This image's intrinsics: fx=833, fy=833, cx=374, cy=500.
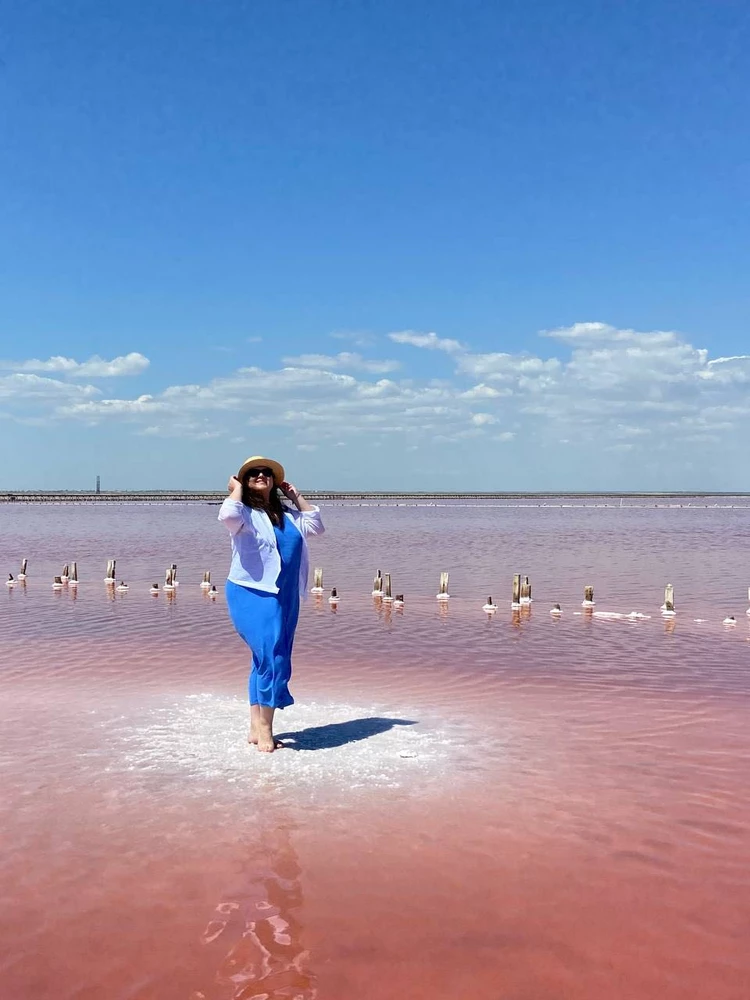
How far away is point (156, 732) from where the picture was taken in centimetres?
830

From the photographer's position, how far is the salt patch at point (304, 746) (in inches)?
274

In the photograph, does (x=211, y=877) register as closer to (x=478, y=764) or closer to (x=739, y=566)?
(x=478, y=764)

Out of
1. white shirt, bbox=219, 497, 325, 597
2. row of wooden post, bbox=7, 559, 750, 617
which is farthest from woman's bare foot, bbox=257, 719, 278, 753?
row of wooden post, bbox=7, 559, 750, 617

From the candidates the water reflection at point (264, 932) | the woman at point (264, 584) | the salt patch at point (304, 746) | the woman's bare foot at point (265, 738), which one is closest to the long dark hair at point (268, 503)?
the woman at point (264, 584)

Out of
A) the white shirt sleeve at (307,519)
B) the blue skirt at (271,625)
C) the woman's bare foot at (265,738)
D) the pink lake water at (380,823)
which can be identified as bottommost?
the pink lake water at (380,823)

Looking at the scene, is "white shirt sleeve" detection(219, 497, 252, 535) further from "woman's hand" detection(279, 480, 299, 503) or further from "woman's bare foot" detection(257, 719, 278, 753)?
"woman's bare foot" detection(257, 719, 278, 753)

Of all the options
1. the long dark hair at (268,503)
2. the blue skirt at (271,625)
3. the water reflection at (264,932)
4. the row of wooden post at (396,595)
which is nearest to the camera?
the water reflection at (264,932)

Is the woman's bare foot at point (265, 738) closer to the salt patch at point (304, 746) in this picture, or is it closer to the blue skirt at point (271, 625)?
the salt patch at point (304, 746)

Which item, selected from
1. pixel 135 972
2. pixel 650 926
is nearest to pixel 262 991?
pixel 135 972

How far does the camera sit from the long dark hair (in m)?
7.40

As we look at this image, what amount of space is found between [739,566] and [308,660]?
21145mm

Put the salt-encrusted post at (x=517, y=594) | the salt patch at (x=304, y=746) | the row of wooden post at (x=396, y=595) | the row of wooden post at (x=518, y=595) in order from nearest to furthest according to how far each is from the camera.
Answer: the salt patch at (x=304, y=746), the row of wooden post at (x=518, y=595), the row of wooden post at (x=396, y=595), the salt-encrusted post at (x=517, y=594)

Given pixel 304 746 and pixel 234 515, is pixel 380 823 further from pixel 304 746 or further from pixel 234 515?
pixel 234 515

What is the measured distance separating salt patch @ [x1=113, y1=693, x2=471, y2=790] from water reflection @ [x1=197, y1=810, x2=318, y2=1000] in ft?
4.45
